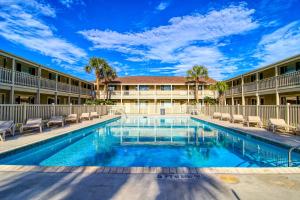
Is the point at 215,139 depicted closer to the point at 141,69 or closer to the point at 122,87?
the point at 122,87

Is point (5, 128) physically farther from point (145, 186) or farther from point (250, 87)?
point (250, 87)

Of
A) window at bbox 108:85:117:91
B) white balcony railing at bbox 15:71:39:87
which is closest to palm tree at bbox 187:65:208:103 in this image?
window at bbox 108:85:117:91

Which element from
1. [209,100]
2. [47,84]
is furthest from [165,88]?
[47,84]

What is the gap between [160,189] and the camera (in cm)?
373

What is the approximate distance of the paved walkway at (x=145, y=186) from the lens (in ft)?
11.4

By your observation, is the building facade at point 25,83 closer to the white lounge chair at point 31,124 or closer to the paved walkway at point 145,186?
the white lounge chair at point 31,124

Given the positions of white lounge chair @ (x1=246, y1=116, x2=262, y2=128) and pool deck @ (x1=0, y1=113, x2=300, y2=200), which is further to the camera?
white lounge chair @ (x1=246, y1=116, x2=262, y2=128)

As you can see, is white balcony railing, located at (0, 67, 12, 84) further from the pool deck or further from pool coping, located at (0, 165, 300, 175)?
pool coping, located at (0, 165, 300, 175)

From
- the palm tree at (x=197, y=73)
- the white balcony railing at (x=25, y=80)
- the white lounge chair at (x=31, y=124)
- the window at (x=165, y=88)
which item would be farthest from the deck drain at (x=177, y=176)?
the window at (x=165, y=88)

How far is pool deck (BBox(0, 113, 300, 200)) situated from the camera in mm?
3516

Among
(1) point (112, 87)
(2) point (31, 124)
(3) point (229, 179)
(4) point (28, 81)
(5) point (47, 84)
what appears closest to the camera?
(3) point (229, 179)

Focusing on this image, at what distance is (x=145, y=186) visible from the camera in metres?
3.85

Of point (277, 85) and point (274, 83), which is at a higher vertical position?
Answer: point (274, 83)

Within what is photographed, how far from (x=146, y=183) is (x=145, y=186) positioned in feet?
0.50
